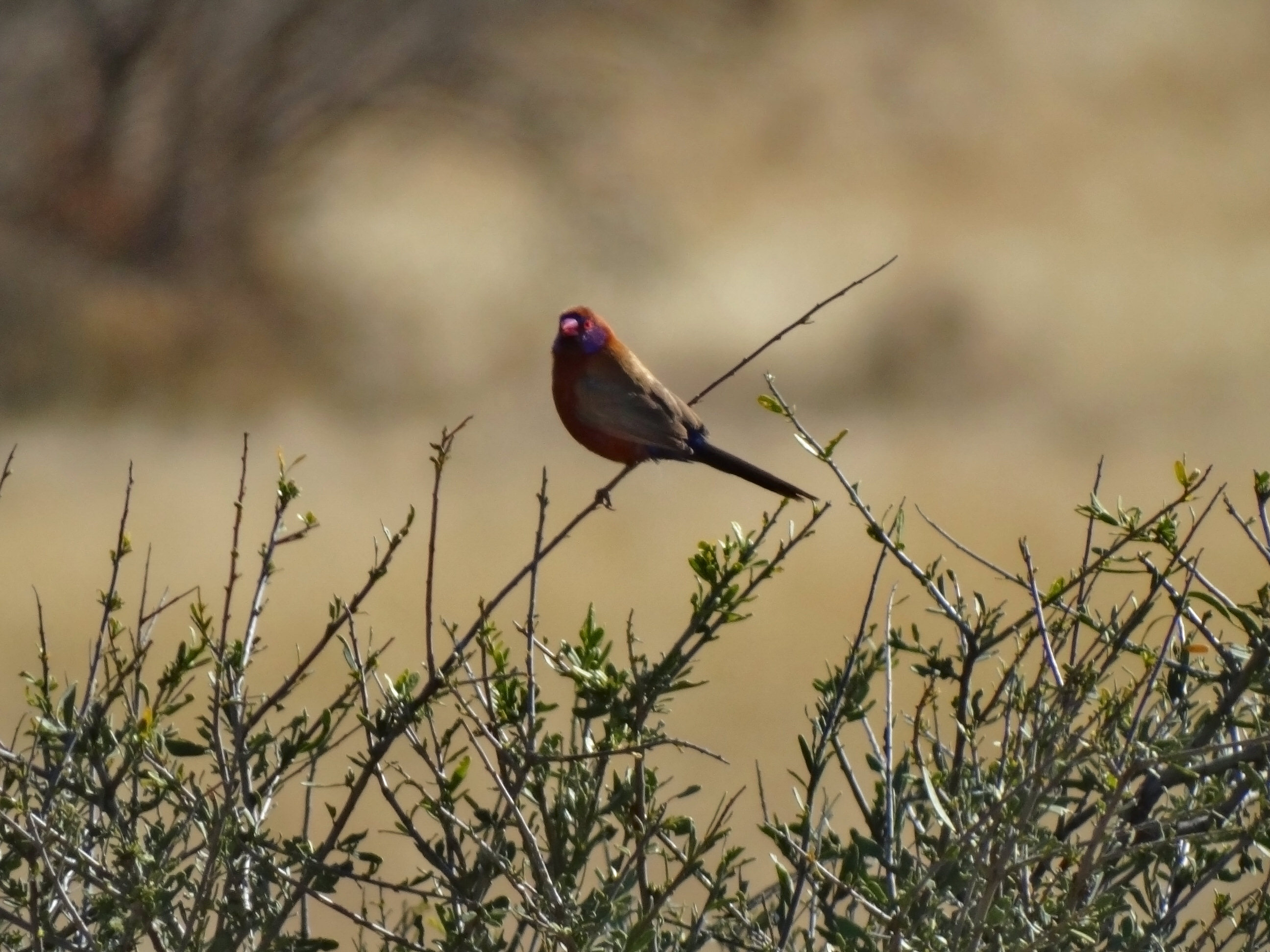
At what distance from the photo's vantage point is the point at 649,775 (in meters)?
1.41

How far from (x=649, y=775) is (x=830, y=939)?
25 centimetres

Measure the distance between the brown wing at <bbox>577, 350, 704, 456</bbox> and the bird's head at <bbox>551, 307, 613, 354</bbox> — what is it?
0.04 meters

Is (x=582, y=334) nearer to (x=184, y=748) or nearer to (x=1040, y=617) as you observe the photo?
(x=184, y=748)

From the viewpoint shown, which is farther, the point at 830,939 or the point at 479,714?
the point at 479,714

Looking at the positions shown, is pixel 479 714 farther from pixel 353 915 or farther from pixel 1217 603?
pixel 1217 603

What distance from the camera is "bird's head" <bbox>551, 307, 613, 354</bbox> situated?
257 cm

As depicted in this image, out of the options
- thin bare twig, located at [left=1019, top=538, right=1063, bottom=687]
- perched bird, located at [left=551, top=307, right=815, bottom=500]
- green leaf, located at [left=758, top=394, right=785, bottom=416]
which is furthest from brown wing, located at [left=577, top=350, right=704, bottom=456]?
thin bare twig, located at [left=1019, top=538, right=1063, bottom=687]

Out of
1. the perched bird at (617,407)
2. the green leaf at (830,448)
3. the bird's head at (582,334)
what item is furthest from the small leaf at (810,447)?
the bird's head at (582,334)

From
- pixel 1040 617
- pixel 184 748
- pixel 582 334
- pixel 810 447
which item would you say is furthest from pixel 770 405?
pixel 582 334

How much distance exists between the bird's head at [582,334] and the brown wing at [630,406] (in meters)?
0.04

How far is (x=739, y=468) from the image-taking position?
2.46m

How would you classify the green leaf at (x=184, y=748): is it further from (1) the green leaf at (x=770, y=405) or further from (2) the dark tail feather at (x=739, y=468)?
(2) the dark tail feather at (x=739, y=468)

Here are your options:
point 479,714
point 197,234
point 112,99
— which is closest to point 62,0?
point 112,99

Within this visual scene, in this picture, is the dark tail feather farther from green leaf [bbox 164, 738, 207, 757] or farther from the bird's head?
green leaf [bbox 164, 738, 207, 757]
